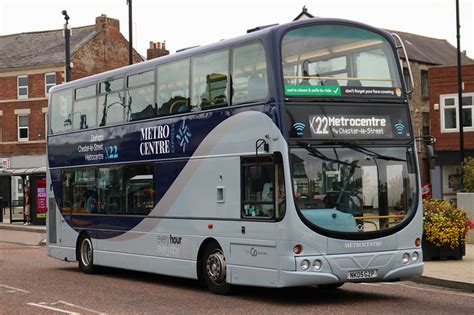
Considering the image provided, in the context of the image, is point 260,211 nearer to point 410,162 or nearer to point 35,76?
point 410,162

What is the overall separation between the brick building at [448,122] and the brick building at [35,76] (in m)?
23.2

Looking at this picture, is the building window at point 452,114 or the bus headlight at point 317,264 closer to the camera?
the bus headlight at point 317,264

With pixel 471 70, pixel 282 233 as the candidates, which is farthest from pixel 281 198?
pixel 471 70

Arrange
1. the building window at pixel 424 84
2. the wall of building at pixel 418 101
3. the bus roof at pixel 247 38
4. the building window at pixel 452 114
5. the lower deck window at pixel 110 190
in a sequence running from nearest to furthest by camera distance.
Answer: the bus roof at pixel 247 38, the lower deck window at pixel 110 190, the building window at pixel 452 114, the wall of building at pixel 418 101, the building window at pixel 424 84

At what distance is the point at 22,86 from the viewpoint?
186 ft

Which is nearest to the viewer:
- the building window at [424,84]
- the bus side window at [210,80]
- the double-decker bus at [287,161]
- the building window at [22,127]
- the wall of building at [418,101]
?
the double-decker bus at [287,161]


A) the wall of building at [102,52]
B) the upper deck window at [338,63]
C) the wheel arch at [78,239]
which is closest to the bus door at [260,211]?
the upper deck window at [338,63]

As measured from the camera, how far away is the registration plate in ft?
39.3

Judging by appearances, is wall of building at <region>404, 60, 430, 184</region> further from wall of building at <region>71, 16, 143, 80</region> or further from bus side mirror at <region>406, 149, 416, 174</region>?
bus side mirror at <region>406, 149, 416, 174</region>

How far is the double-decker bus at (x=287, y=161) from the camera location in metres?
12.0

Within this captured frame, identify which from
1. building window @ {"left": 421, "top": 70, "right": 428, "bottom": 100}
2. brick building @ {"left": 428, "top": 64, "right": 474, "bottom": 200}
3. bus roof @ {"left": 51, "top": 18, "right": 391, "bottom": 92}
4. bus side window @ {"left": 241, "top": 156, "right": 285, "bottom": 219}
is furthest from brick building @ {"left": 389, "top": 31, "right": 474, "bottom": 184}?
bus side window @ {"left": 241, "top": 156, "right": 285, "bottom": 219}

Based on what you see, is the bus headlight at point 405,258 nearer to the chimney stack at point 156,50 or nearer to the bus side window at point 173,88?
the bus side window at point 173,88

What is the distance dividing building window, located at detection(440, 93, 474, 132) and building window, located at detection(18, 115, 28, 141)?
27728 mm

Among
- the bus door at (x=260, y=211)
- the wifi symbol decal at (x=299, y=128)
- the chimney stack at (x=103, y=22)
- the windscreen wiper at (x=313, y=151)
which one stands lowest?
the bus door at (x=260, y=211)
